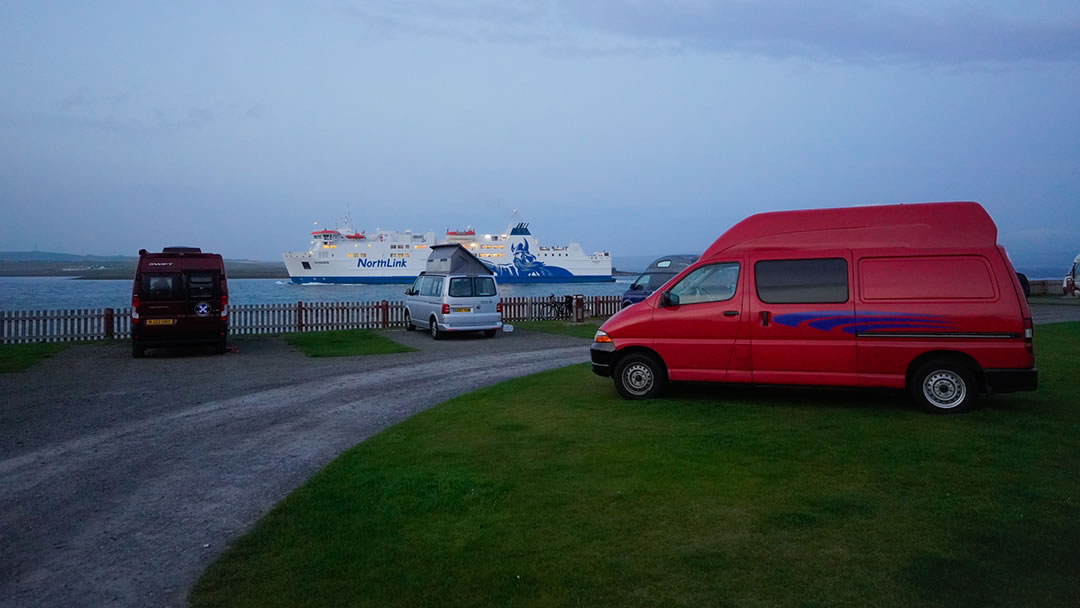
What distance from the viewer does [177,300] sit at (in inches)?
647

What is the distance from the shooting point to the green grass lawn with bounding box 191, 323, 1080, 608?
13.1 feet

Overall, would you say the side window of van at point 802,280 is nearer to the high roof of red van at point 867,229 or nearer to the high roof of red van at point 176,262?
the high roof of red van at point 867,229

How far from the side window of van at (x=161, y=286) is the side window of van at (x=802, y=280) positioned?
1287cm

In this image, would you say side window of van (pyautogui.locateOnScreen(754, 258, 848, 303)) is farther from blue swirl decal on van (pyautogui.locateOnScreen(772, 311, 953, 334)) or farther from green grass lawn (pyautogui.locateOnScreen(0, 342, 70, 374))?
green grass lawn (pyautogui.locateOnScreen(0, 342, 70, 374))

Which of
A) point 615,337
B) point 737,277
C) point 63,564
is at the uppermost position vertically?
point 737,277

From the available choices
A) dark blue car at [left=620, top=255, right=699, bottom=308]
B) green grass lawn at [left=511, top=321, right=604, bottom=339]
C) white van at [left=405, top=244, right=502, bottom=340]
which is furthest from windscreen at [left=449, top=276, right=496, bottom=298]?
dark blue car at [left=620, top=255, right=699, bottom=308]

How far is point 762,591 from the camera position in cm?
392

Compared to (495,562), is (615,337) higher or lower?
higher

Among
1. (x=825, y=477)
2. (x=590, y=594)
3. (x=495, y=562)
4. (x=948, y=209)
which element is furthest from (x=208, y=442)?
(x=948, y=209)

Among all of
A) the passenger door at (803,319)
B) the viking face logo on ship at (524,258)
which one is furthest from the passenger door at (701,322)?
the viking face logo on ship at (524,258)

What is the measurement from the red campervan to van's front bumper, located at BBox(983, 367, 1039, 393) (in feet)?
0.04

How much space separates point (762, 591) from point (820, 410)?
5.45 m

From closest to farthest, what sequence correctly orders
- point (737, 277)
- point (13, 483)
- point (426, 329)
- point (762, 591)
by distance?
point (762, 591), point (13, 483), point (737, 277), point (426, 329)

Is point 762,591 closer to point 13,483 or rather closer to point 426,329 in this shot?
point 13,483
